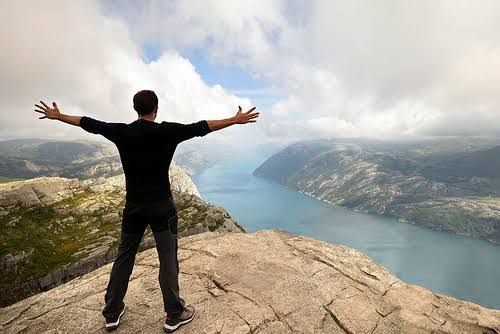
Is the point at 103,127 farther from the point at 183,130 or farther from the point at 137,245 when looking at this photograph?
the point at 137,245

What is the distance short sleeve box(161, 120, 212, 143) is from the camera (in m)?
6.62

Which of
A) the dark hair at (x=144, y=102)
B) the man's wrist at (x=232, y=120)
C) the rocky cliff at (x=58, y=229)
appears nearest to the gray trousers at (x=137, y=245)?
the dark hair at (x=144, y=102)

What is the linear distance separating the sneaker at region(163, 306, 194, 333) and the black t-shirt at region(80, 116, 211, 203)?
3365mm

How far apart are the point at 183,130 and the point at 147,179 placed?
149cm

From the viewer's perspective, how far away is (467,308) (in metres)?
11.3

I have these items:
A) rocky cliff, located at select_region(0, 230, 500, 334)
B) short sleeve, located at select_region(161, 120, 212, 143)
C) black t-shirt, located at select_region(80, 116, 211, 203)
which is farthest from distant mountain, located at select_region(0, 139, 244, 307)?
short sleeve, located at select_region(161, 120, 212, 143)

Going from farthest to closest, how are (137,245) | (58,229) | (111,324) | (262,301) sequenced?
(58,229) → (262,301) → (111,324) → (137,245)

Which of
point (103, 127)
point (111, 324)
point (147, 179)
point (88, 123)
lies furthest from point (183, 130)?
point (111, 324)

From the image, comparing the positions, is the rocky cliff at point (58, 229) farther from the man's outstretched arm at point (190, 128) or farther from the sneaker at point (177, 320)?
the man's outstretched arm at point (190, 128)

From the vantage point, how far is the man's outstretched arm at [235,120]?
22.2ft

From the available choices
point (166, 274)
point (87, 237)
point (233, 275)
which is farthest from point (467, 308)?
point (87, 237)

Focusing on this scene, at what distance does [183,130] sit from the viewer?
264 inches

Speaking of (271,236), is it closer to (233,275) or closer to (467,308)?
(233,275)

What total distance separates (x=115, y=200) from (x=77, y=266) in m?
62.4
